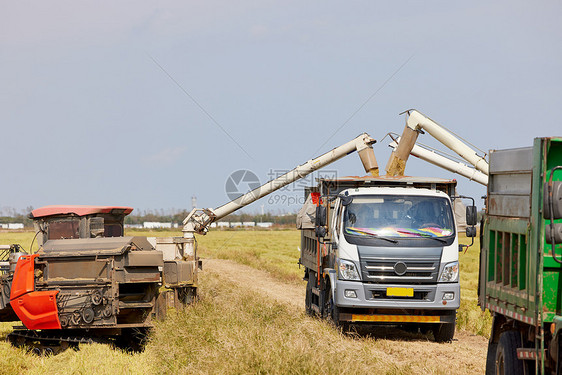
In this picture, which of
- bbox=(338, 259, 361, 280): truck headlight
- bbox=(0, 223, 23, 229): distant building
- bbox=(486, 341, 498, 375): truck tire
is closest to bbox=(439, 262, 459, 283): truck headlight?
bbox=(338, 259, 361, 280): truck headlight

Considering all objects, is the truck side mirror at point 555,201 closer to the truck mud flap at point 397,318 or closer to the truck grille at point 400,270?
the truck grille at point 400,270

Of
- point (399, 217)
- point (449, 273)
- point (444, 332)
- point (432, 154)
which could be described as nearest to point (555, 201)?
point (449, 273)

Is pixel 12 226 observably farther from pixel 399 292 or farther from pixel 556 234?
pixel 556 234

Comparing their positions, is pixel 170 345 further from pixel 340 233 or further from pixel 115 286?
pixel 340 233

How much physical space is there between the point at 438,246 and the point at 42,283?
23.0 ft

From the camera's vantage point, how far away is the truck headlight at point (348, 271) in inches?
524

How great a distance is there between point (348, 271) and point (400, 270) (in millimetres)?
904

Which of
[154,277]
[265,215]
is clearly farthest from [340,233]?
[265,215]

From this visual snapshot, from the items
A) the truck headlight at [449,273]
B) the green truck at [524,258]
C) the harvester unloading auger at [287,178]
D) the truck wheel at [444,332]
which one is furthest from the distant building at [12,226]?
the green truck at [524,258]

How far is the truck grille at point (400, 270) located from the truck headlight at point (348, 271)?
0.48 ft

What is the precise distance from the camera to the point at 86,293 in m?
13.4

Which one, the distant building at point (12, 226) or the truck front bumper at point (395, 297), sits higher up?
the truck front bumper at point (395, 297)

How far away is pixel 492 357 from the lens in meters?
8.67

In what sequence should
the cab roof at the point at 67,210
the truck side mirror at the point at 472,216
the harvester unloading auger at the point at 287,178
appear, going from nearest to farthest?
the truck side mirror at the point at 472,216, the cab roof at the point at 67,210, the harvester unloading auger at the point at 287,178
